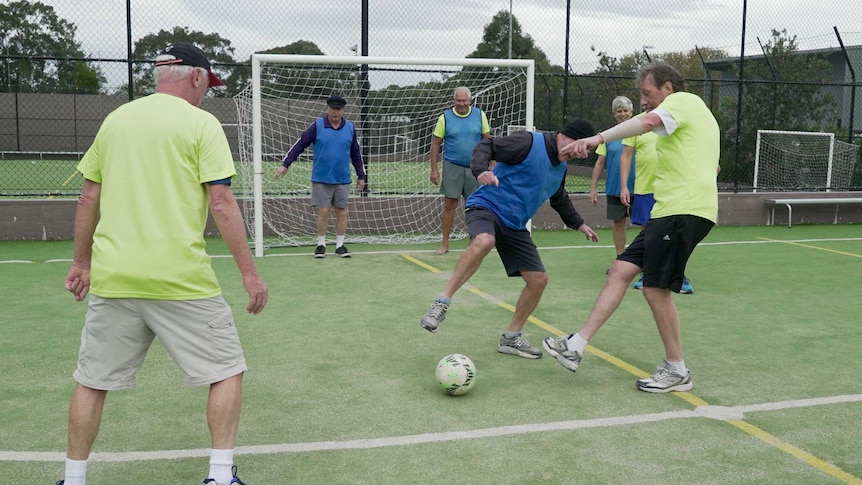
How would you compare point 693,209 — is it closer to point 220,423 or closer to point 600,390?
point 600,390

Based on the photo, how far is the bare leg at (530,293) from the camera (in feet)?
19.0

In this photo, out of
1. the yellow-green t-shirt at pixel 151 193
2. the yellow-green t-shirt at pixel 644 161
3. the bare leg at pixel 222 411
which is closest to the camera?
the yellow-green t-shirt at pixel 151 193

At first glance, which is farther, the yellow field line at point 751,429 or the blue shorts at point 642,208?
the blue shorts at point 642,208

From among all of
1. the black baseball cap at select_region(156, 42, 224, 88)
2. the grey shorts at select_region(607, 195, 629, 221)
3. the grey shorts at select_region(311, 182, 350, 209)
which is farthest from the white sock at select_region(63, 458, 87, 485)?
the grey shorts at select_region(311, 182, 350, 209)

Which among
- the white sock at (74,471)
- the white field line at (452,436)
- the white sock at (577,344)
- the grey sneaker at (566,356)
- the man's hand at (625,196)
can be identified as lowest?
the white field line at (452,436)

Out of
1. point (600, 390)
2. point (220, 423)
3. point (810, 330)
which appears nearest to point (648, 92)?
point (600, 390)

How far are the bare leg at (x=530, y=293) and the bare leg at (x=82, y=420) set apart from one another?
10.5ft

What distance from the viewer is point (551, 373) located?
5.48 metres

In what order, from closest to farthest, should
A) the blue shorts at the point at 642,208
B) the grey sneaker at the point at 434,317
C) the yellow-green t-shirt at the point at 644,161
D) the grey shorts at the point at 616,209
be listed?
the grey sneaker at the point at 434,317 → the yellow-green t-shirt at the point at 644,161 → the blue shorts at the point at 642,208 → the grey shorts at the point at 616,209

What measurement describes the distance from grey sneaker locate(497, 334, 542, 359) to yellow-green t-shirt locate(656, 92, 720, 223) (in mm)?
1399

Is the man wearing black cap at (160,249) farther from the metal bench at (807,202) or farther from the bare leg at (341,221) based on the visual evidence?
the metal bench at (807,202)

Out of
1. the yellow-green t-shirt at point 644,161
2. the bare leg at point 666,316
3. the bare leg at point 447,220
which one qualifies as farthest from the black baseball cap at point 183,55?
the bare leg at point 447,220

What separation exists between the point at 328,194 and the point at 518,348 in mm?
5001

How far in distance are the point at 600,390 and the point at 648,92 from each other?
6.14 ft
